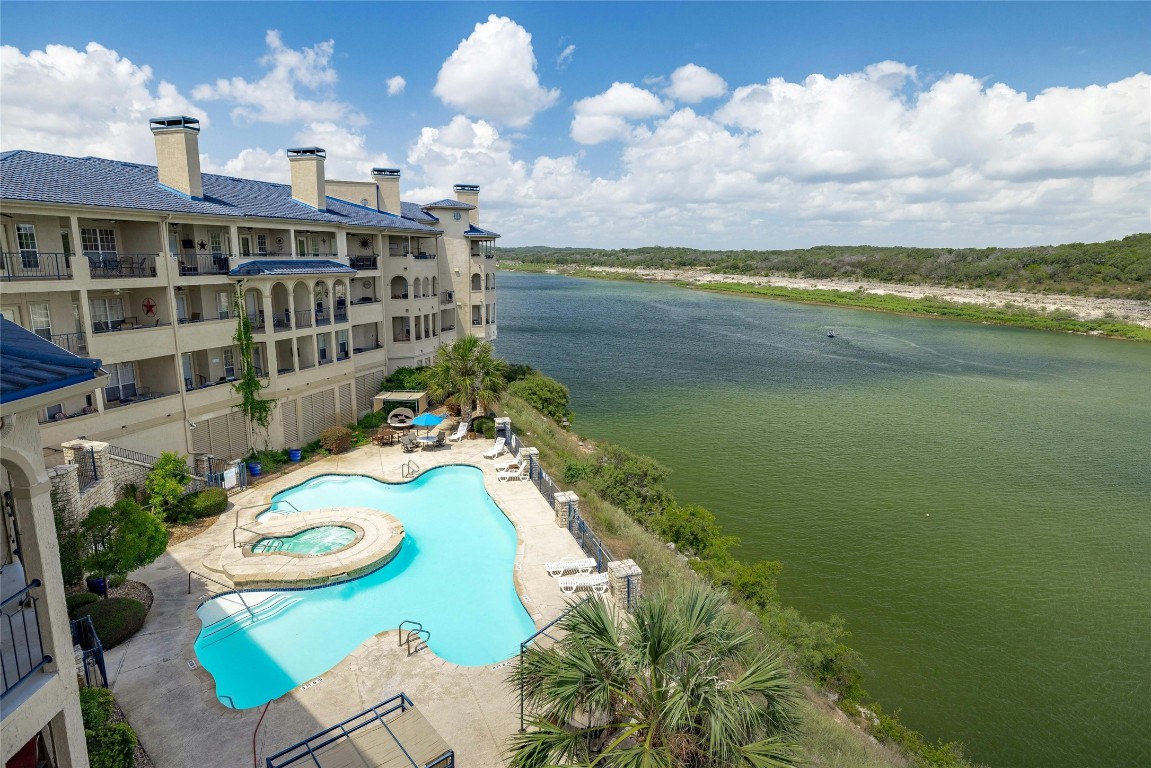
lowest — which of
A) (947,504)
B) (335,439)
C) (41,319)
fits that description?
(947,504)

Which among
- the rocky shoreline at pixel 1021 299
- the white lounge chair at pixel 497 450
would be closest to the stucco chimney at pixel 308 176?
the white lounge chair at pixel 497 450

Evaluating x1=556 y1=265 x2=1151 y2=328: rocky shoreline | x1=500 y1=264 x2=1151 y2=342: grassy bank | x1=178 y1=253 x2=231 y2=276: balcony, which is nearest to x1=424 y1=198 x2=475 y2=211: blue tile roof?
A: x1=178 y1=253 x2=231 y2=276: balcony

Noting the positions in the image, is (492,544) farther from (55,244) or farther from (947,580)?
(947,580)

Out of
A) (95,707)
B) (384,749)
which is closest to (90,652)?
(95,707)

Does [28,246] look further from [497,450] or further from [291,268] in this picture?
[497,450]

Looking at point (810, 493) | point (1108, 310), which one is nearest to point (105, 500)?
point (810, 493)

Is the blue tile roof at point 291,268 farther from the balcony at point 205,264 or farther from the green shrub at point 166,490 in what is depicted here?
the green shrub at point 166,490
